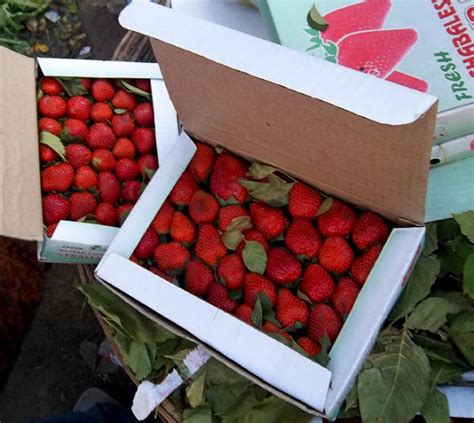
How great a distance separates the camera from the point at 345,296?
98 centimetres

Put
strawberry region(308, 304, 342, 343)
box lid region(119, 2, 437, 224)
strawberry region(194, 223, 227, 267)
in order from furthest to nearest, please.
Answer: strawberry region(194, 223, 227, 267) → strawberry region(308, 304, 342, 343) → box lid region(119, 2, 437, 224)

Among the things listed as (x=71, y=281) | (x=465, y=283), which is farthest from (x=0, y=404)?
(x=465, y=283)

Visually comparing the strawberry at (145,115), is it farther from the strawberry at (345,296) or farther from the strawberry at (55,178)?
the strawberry at (345,296)

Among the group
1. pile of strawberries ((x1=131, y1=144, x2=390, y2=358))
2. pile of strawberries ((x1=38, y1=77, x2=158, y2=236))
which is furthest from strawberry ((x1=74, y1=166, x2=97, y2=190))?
pile of strawberries ((x1=131, y1=144, x2=390, y2=358))

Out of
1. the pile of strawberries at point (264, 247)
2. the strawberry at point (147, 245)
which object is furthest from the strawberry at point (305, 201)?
the strawberry at point (147, 245)

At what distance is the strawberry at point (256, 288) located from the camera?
1.01m

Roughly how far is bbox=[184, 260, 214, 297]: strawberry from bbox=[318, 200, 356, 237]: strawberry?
0.68 feet

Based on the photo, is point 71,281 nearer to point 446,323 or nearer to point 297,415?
point 297,415

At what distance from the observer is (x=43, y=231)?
115cm

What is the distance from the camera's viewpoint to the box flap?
1.08m

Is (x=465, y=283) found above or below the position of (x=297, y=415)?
above

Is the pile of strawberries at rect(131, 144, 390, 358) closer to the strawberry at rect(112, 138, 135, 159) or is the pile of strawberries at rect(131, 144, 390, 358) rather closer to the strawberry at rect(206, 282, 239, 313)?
the strawberry at rect(206, 282, 239, 313)

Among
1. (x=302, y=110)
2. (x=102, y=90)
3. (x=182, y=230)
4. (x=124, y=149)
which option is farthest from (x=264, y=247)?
(x=102, y=90)

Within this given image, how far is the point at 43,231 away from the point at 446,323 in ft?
2.45
